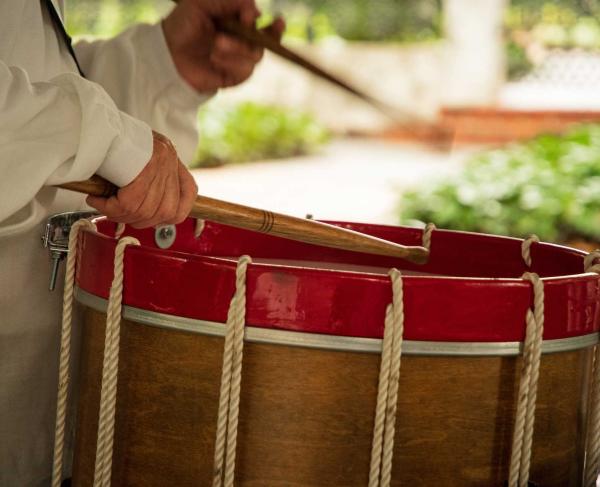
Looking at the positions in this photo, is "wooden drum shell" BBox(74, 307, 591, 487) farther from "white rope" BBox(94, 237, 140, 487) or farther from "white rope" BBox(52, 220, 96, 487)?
"white rope" BBox(52, 220, 96, 487)

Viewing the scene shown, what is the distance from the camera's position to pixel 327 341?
3.72 feet

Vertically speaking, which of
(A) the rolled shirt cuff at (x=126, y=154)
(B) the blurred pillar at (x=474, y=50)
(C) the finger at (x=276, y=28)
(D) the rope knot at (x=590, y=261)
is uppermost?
(B) the blurred pillar at (x=474, y=50)

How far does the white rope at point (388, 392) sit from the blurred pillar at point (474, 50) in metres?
11.1

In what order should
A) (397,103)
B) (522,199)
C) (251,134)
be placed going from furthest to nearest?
1. (397,103)
2. (251,134)
3. (522,199)

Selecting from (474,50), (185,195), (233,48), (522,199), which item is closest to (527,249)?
(185,195)

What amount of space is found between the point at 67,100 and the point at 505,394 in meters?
0.66

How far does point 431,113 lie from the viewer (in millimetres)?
12906

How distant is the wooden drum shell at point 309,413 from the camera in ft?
3.77

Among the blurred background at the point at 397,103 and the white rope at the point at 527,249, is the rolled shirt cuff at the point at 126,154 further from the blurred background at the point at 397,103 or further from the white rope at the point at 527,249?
the blurred background at the point at 397,103

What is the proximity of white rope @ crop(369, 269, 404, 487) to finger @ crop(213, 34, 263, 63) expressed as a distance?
101cm

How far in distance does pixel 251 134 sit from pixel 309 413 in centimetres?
1033

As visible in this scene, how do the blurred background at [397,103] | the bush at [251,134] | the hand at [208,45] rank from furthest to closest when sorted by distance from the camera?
the bush at [251,134]
the blurred background at [397,103]
the hand at [208,45]

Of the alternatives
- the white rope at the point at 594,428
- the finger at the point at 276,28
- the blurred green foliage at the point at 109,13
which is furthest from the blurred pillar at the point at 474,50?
the white rope at the point at 594,428

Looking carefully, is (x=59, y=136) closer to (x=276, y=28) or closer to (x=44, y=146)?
(x=44, y=146)
